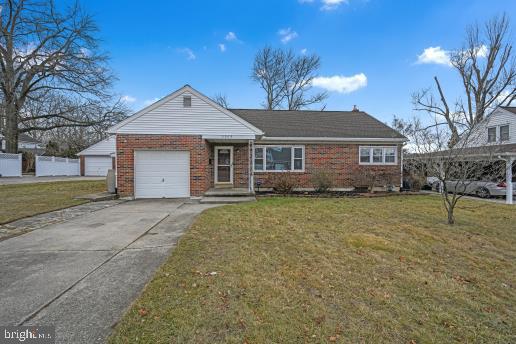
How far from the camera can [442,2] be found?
1277 cm

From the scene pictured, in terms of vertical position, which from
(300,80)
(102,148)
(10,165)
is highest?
(300,80)

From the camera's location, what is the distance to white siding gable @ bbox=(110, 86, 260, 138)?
11.6m

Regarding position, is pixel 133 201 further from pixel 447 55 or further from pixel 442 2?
pixel 447 55

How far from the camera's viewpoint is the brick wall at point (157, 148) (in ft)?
37.8

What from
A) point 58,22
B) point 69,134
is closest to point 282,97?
point 58,22

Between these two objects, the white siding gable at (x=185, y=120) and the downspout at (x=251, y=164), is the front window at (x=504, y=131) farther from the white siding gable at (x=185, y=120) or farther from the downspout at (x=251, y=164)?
the white siding gable at (x=185, y=120)

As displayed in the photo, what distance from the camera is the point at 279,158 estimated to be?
14.4 m

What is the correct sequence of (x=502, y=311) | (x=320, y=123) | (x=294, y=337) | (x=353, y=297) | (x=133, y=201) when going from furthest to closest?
(x=320, y=123) → (x=133, y=201) → (x=353, y=297) → (x=502, y=311) → (x=294, y=337)

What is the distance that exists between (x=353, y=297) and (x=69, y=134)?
4581 cm

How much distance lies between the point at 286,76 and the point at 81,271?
31.6m

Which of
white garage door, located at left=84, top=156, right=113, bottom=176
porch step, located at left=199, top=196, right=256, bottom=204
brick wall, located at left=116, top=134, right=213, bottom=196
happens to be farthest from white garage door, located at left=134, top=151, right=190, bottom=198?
white garage door, located at left=84, top=156, right=113, bottom=176

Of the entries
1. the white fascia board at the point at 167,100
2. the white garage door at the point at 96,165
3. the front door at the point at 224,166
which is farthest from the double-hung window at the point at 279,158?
the white garage door at the point at 96,165

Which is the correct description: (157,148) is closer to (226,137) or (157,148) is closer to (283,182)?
(226,137)

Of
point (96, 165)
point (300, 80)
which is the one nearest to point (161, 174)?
point (96, 165)
